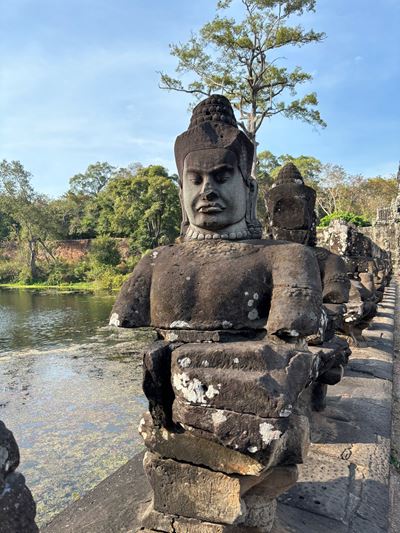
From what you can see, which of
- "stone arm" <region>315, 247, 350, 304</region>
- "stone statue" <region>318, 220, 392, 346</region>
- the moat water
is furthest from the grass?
"stone arm" <region>315, 247, 350, 304</region>

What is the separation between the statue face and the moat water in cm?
274

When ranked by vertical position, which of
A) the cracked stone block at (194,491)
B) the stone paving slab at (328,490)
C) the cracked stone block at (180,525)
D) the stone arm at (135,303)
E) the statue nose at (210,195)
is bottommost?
the stone paving slab at (328,490)

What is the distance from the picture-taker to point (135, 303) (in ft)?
6.71

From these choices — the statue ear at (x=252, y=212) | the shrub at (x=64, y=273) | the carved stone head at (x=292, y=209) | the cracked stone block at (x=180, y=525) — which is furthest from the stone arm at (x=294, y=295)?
the shrub at (x=64, y=273)

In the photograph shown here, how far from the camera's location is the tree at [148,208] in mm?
29156

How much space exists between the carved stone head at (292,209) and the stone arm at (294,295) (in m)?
1.57

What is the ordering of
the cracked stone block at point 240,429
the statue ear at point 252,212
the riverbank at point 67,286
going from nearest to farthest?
the cracked stone block at point 240,429
the statue ear at point 252,212
the riverbank at point 67,286

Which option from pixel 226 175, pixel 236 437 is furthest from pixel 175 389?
pixel 226 175

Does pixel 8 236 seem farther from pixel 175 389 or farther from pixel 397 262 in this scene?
pixel 175 389

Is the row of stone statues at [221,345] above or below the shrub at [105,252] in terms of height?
below

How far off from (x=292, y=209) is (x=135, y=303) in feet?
6.16

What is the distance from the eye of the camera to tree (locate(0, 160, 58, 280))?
33.4m

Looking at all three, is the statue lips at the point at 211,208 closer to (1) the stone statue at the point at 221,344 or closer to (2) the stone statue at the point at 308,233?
(1) the stone statue at the point at 221,344

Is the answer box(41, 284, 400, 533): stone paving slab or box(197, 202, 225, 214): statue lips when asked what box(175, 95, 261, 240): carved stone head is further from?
box(41, 284, 400, 533): stone paving slab
